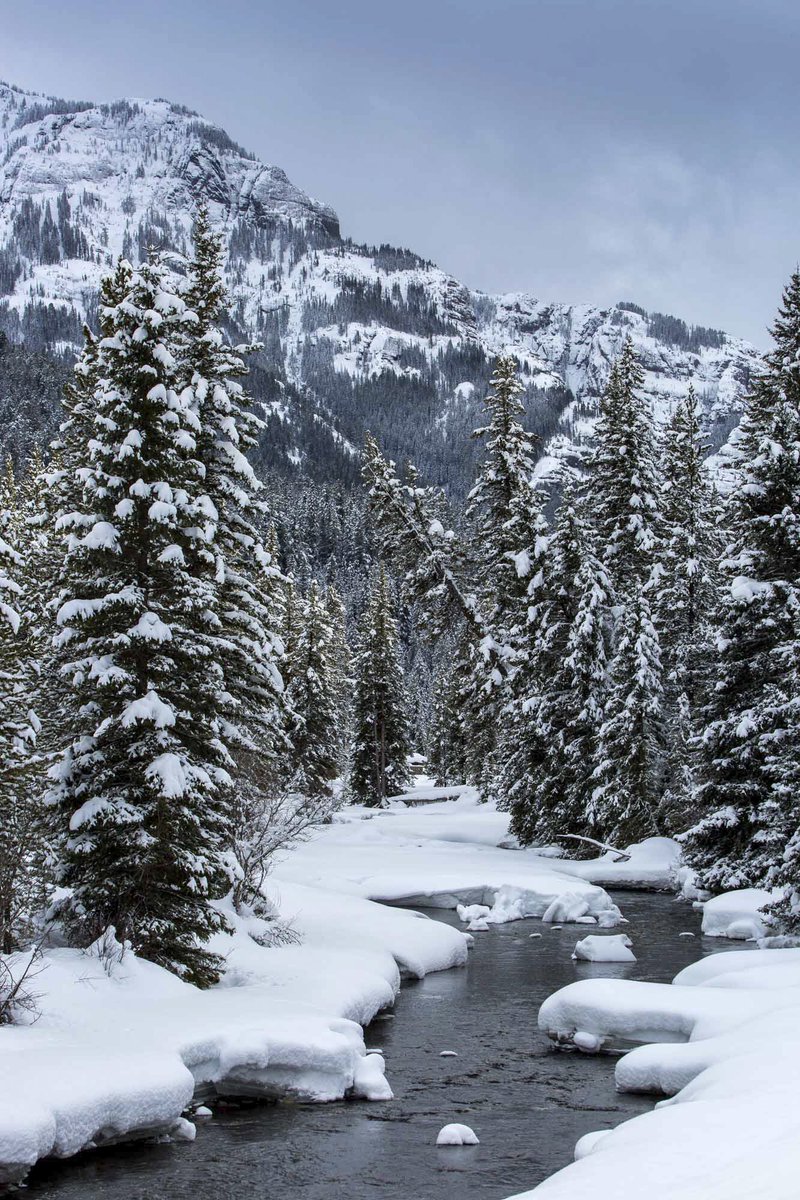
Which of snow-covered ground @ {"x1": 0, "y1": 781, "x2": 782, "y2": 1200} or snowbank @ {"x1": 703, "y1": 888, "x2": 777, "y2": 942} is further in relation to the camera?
snowbank @ {"x1": 703, "y1": 888, "x2": 777, "y2": 942}

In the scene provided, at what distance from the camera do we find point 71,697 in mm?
16516

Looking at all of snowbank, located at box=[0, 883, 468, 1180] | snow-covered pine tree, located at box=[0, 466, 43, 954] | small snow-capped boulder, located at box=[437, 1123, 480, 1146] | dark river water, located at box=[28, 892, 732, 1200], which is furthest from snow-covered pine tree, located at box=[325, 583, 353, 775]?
small snow-capped boulder, located at box=[437, 1123, 480, 1146]

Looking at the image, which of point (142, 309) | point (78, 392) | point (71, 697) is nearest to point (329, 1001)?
point (71, 697)

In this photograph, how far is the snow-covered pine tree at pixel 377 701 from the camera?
60781mm

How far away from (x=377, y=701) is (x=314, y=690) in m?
9.30

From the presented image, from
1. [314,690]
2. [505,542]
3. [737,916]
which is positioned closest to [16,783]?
[737,916]

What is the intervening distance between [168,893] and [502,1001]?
20.8 ft

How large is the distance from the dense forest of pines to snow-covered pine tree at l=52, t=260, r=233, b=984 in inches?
1.9

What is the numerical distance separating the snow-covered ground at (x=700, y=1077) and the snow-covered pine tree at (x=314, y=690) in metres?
36.9

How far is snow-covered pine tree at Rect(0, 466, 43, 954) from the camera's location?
43.7 feet

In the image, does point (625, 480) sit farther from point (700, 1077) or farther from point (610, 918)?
point (700, 1077)

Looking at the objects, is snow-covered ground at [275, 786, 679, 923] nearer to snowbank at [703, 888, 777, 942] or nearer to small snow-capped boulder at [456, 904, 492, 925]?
small snow-capped boulder at [456, 904, 492, 925]

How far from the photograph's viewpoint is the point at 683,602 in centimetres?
A: 3384

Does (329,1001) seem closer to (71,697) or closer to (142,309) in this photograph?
(71,697)
